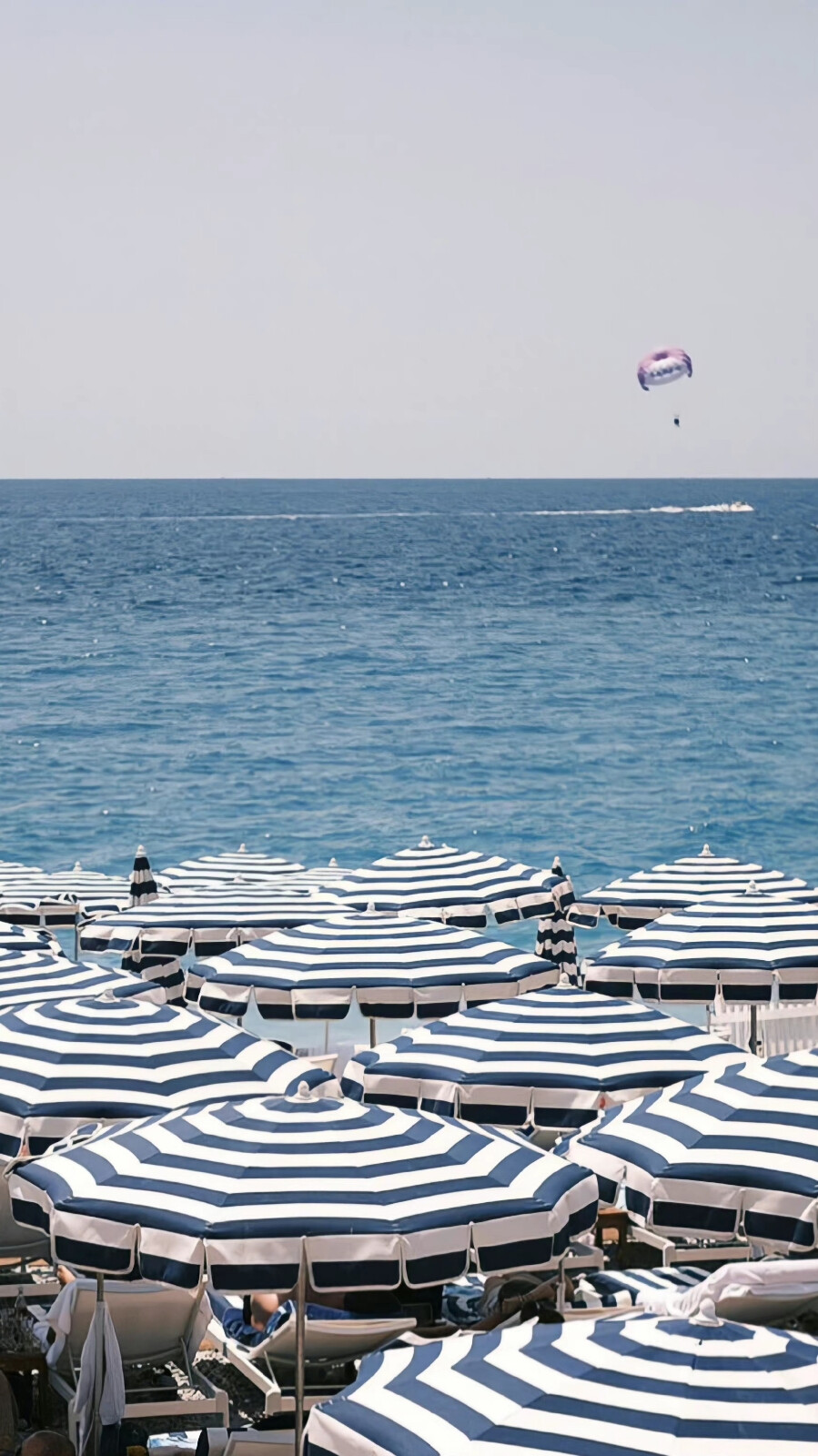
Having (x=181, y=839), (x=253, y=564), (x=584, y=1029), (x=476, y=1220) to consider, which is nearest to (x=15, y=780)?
(x=181, y=839)

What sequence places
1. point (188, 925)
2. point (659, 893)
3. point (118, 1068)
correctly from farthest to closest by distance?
point (659, 893) < point (188, 925) < point (118, 1068)

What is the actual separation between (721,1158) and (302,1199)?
5.47ft

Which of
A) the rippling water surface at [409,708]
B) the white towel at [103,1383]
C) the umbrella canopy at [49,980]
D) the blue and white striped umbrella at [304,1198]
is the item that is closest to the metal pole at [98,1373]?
the white towel at [103,1383]

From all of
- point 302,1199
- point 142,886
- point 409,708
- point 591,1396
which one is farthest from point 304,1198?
point 409,708

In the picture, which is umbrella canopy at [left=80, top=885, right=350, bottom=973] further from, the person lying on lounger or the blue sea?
the blue sea

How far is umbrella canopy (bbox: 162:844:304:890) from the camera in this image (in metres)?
14.2

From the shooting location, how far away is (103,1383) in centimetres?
643

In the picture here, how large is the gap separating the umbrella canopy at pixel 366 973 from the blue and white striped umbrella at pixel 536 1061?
1241 mm

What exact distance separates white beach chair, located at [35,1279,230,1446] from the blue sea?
13592 mm

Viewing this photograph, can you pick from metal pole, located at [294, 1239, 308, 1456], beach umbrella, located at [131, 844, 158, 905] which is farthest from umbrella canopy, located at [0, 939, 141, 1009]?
beach umbrella, located at [131, 844, 158, 905]

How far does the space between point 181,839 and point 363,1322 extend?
72.0ft

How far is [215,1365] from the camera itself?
7.70 meters

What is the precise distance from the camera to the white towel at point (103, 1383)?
639 cm

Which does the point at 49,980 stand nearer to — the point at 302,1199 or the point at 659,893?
the point at 302,1199
